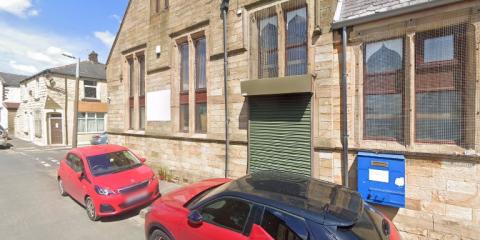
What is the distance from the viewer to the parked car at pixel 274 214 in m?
2.51

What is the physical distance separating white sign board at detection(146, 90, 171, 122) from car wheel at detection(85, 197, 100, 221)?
12.1 feet

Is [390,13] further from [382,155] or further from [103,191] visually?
[103,191]

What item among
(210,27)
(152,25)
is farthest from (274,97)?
(152,25)

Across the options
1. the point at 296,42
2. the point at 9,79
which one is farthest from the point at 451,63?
the point at 9,79

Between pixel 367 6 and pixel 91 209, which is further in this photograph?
pixel 91 209

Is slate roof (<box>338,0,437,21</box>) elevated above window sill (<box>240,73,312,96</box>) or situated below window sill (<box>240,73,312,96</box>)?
above

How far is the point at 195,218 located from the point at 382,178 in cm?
338

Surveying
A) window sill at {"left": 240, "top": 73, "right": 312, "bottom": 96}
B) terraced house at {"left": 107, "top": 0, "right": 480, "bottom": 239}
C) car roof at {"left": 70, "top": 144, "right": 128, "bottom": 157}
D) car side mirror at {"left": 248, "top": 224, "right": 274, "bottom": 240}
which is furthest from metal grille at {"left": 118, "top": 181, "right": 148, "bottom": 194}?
car side mirror at {"left": 248, "top": 224, "right": 274, "bottom": 240}

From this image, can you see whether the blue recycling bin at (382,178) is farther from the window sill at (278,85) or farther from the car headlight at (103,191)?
the car headlight at (103,191)

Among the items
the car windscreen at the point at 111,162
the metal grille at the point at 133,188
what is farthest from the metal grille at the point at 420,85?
the car windscreen at the point at 111,162

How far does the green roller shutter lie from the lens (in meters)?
5.74

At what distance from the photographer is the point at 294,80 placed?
5.50m

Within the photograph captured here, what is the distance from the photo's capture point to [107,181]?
6.07m

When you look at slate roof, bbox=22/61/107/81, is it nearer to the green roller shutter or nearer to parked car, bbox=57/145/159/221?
parked car, bbox=57/145/159/221
